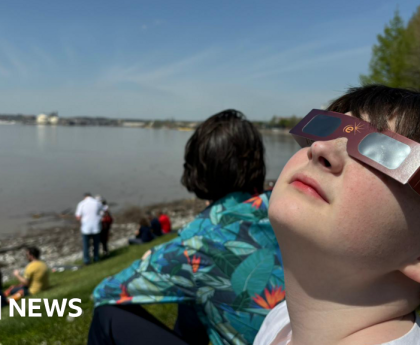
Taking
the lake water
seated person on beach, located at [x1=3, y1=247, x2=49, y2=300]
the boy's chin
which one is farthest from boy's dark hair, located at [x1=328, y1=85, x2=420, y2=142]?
the lake water

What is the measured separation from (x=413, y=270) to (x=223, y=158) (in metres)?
1.52

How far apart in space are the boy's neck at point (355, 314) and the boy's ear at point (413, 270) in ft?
0.15

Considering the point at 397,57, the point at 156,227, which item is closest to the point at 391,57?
the point at 397,57

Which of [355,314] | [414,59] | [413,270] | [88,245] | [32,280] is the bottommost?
[88,245]

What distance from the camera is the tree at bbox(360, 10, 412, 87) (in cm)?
2750

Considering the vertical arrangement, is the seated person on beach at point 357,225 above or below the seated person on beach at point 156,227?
above

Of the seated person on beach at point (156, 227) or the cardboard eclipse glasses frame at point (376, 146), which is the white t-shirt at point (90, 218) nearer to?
the seated person on beach at point (156, 227)

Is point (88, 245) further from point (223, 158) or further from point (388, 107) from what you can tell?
point (388, 107)

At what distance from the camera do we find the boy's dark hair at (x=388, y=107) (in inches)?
43.6

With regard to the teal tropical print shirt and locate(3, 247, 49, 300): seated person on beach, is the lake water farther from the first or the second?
the teal tropical print shirt

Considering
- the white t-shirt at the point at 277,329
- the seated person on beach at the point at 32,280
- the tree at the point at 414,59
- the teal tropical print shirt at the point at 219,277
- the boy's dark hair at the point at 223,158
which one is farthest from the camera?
the tree at the point at 414,59

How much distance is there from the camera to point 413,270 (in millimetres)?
1044

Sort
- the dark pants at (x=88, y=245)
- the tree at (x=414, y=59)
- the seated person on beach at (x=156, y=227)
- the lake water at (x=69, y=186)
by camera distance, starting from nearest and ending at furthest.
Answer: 1. the dark pants at (x=88, y=245)
2. the seated person on beach at (x=156, y=227)
3. the lake water at (x=69, y=186)
4. the tree at (x=414, y=59)

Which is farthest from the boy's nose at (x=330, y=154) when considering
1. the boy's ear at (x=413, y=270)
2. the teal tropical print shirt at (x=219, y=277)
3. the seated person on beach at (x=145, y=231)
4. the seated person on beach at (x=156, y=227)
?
the seated person on beach at (x=156, y=227)
